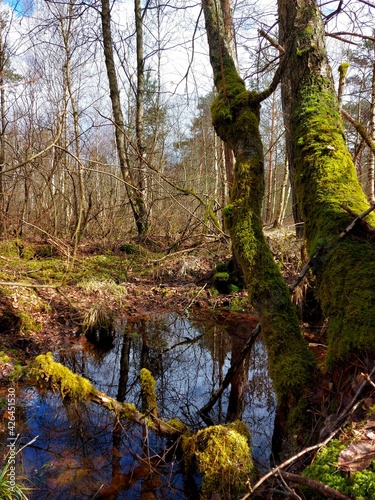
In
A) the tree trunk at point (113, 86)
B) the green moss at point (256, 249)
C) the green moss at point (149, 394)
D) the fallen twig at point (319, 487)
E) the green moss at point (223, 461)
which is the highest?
the tree trunk at point (113, 86)

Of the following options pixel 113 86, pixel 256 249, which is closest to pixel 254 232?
pixel 256 249

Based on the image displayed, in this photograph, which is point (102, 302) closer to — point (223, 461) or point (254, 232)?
point (254, 232)

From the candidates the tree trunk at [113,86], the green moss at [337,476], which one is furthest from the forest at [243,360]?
the tree trunk at [113,86]

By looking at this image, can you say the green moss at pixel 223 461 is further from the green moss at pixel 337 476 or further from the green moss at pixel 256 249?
the green moss at pixel 337 476

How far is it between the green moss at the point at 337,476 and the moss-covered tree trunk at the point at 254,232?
26.0 inches

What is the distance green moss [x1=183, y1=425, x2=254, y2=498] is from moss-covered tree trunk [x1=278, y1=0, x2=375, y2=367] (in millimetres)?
909

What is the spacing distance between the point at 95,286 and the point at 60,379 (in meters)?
4.08

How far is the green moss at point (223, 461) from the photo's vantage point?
7.31 ft

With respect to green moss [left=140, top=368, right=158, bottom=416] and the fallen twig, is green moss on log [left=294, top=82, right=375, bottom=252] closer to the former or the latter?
the fallen twig

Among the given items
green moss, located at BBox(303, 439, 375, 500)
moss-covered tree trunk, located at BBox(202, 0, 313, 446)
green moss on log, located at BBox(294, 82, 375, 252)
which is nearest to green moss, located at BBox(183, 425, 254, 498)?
moss-covered tree trunk, located at BBox(202, 0, 313, 446)

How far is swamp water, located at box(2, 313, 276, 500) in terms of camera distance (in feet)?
8.98

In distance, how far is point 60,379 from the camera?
10.3ft

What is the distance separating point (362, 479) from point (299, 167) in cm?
239

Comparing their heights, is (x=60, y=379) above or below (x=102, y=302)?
below
